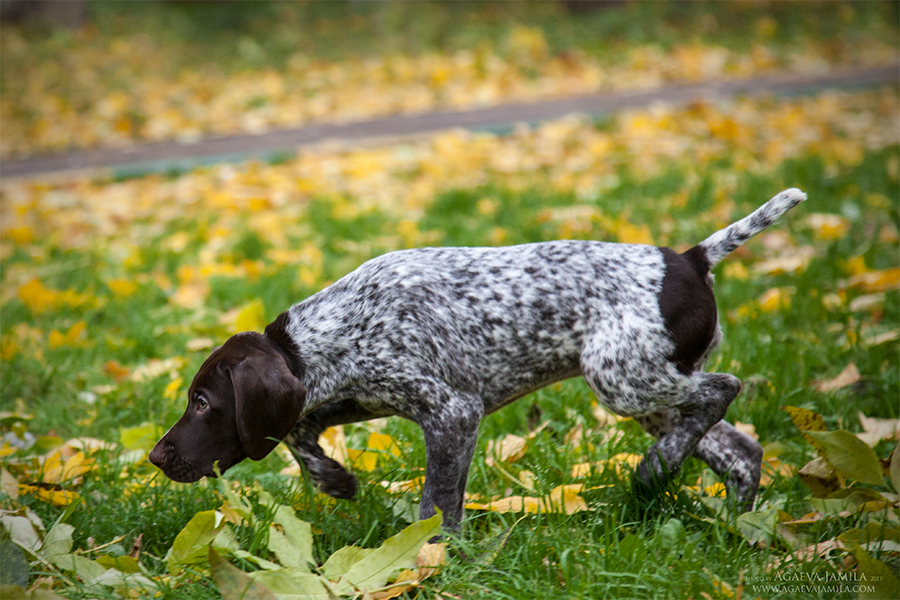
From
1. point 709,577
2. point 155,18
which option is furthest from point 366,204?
point 155,18

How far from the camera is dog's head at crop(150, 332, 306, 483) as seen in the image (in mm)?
2377

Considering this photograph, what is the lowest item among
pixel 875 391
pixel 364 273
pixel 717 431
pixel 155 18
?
pixel 875 391

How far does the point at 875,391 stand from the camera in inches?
136

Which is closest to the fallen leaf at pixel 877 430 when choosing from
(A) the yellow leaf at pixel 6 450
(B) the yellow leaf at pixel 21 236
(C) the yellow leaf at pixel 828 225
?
(C) the yellow leaf at pixel 828 225

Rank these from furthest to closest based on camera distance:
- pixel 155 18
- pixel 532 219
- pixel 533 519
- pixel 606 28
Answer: pixel 155 18 → pixel 606 28 → pixel 532 219 → pixel 533 519

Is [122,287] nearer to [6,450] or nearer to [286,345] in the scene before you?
[6,450]

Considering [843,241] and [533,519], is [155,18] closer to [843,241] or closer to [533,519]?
[843,241]

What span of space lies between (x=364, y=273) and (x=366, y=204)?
3.98 m

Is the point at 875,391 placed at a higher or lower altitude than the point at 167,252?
lower

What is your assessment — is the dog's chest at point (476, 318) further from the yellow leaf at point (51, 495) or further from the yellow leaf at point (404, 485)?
the yellow leaf at point (51, 495)

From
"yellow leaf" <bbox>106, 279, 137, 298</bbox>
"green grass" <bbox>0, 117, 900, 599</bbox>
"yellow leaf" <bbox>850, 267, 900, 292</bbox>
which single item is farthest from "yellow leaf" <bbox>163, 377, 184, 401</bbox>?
"yellow leaf" <bbox>850, 267, 900, 292</bbox>

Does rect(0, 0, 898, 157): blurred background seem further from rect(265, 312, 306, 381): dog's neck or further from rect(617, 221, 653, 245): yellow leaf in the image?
rect(265, 312, 306, 381): dog's neck

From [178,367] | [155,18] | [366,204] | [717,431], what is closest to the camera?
[717,431]

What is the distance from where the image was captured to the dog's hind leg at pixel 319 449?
2.69 m
